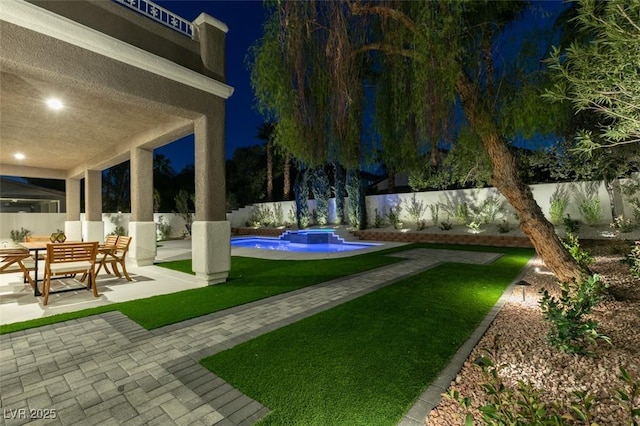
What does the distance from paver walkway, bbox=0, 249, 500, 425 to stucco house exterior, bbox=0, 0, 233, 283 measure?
238 cm

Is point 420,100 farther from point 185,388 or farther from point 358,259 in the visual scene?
point 358,259

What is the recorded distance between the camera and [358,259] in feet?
30.9

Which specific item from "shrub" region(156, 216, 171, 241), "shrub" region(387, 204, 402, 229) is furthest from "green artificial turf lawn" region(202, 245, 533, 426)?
"shrub" region(156, 216, 171, 241)

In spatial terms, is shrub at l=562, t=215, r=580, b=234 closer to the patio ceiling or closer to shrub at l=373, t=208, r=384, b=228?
shrub at l=373, t=208, r=384, b=228

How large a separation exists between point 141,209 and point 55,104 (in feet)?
11.1

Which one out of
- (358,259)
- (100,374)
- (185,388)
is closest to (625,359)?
(185,388)

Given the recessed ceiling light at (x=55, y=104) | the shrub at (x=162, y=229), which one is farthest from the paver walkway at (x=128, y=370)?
the shrub at (x=162, y=229)

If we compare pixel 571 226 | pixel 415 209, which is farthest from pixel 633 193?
pixel 415 209

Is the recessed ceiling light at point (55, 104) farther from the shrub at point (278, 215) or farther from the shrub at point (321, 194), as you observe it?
the shrub at point (278, 215)

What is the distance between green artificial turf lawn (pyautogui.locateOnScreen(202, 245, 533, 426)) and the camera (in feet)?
7.39

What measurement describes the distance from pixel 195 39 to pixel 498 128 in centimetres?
653

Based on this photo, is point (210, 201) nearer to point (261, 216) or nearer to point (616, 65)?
point (616, 65)

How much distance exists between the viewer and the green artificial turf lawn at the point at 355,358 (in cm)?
225

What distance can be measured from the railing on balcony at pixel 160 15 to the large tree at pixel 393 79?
250cm
